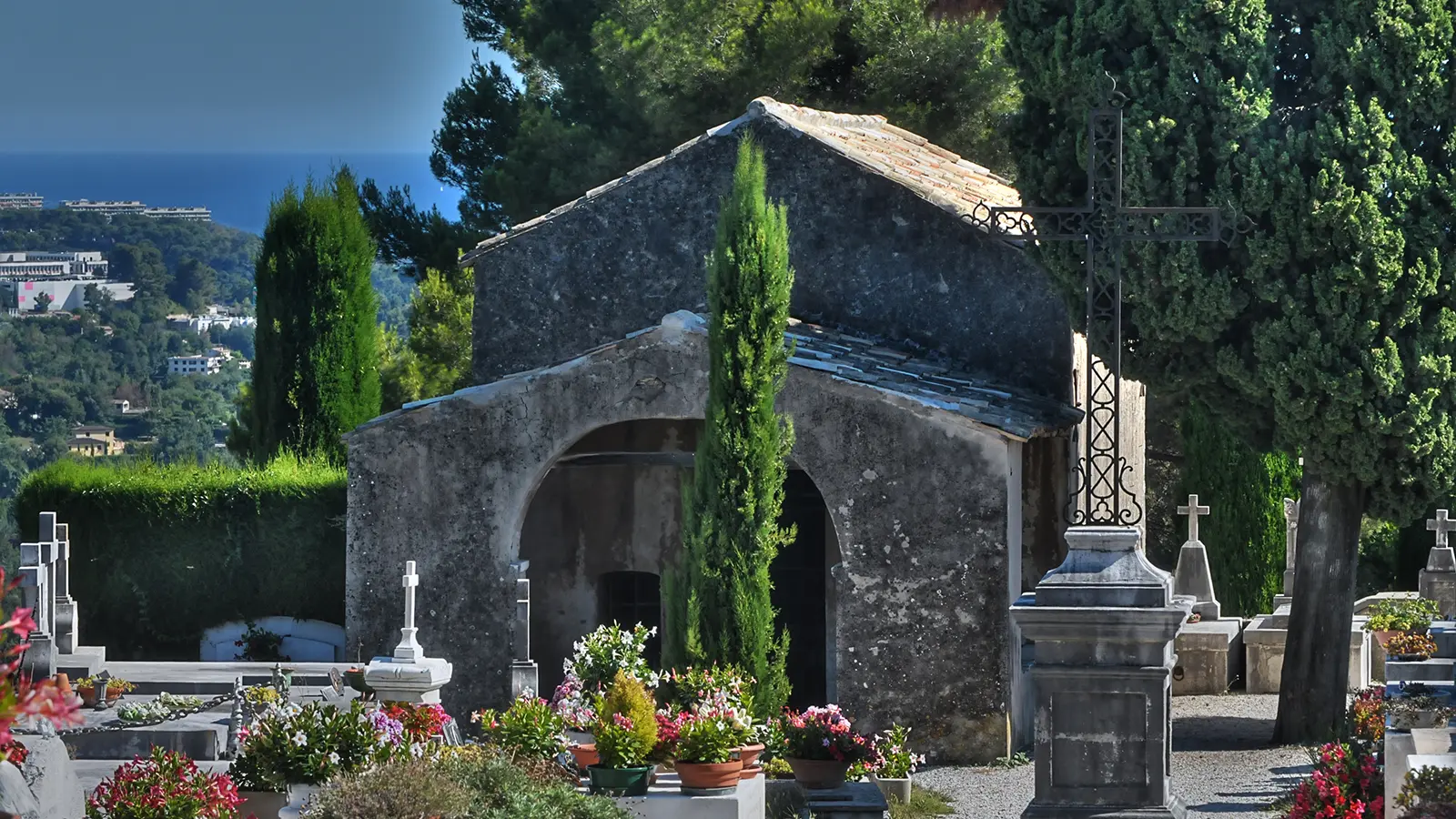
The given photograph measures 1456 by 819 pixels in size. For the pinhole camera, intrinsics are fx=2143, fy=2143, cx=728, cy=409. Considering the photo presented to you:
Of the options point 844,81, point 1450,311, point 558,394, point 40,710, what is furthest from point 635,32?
point 40,710

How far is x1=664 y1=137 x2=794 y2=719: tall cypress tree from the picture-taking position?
637 inches

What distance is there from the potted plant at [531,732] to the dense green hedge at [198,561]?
9132mm

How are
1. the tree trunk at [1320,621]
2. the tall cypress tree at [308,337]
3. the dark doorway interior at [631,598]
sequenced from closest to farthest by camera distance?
1. the tree trunk at [1320,621]
2. the dark doorway interior at [631,598]
3. the tall cypress tree at [308,337]

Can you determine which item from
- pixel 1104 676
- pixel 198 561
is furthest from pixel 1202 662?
pixel 1104 676

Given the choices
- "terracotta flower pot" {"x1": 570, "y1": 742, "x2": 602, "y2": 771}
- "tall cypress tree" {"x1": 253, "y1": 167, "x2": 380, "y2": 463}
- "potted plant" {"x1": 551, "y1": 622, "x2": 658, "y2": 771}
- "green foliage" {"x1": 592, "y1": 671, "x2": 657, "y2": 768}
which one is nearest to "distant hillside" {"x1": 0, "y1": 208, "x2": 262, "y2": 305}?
"tall cypress tree" {"x1": 253, "y1": 167, "x2": 380, "y2": 463}

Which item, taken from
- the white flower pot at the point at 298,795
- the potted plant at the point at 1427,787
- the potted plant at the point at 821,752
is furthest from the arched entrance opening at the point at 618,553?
the potted plant at the point at 1427,787

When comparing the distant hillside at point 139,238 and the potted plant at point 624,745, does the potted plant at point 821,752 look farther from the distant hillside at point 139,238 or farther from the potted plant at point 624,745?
the distant hillside at point 139,238

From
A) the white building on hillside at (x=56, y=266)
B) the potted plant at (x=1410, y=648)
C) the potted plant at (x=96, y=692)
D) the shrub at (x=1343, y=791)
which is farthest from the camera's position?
the white building on hillside at (x=56, y=266)

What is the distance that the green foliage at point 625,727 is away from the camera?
11820 millimetres

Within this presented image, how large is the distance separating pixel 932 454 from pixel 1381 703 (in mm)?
5374

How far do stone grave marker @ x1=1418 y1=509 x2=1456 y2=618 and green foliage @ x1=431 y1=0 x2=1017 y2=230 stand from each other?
7.65 m

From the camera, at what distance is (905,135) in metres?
24.6

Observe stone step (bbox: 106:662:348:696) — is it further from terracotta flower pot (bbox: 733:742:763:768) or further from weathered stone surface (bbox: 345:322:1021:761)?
terracotta flower pot (bbox: 733:742:763:768)

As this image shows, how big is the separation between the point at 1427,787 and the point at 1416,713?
2234mm
